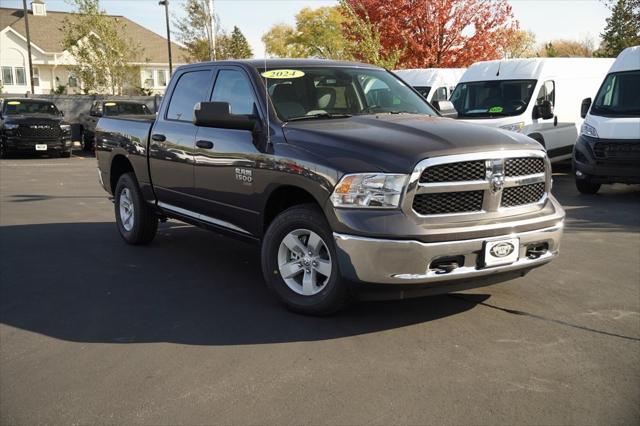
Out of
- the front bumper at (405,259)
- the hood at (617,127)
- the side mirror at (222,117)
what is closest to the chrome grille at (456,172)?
the front bumper at (405,259)

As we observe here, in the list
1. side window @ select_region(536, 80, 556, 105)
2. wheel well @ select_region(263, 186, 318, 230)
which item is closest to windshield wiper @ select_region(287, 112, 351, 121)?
wheel well @ select_region(263, 186, 318, 230)

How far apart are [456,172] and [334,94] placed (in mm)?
1709

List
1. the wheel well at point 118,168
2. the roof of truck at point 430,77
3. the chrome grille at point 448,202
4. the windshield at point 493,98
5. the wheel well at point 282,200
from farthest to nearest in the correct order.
Answer: the roof of truck at point 430,77 → the windshield at point 493,98 → the wheel well at point 118,168 → the wheel well at point 282,200 → the chrome grille at point 448,202

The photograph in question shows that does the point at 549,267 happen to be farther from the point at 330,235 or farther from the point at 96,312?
the point at 96,312

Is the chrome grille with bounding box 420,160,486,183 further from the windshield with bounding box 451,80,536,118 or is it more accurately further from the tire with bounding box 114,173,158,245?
the windshield with bounding box 451,80,536,118

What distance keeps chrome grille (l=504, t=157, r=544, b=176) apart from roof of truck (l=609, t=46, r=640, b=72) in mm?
7668

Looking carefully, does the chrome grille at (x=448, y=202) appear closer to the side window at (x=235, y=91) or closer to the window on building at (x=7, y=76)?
the side window at (x=235, y=91)

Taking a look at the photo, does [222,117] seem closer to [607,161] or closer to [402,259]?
[402,259]

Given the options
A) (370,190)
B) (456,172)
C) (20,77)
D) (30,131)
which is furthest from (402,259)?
(20,77)

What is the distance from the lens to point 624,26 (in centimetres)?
2631

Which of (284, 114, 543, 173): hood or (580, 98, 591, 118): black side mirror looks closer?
(284, 114, 543, 173): hood

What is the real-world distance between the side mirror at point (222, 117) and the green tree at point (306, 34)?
54569 millimetres

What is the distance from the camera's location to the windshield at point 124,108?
21031 millimetres

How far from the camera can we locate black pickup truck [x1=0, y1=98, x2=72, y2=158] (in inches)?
778
